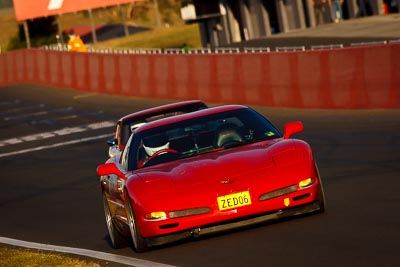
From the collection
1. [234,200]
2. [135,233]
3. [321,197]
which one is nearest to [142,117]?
[135,233]

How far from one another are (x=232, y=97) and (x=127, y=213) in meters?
24.3

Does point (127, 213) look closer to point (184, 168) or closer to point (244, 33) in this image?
point (184, 168)

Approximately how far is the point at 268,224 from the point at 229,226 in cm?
70

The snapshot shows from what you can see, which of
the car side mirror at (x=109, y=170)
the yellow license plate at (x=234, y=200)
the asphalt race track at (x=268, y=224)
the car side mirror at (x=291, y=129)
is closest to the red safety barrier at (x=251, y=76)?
the asphalt race track at (x=268, y=224)

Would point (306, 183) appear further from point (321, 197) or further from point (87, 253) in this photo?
point (87, 253)

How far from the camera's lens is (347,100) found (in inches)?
1099

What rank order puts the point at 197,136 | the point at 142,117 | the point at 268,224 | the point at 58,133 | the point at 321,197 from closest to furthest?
the point at 321,197
the point at 268,224
the point at 197,136
the point at 142,117
the point at 58,133

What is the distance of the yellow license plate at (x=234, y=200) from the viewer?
1070 centimetres

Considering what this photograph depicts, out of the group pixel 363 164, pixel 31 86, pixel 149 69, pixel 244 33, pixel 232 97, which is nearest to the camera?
pixel 363 164

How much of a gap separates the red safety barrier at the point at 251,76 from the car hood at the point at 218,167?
1467 cm

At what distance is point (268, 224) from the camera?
37.3ft

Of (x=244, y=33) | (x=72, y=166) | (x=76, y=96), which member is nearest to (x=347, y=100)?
(x=72, y=166)

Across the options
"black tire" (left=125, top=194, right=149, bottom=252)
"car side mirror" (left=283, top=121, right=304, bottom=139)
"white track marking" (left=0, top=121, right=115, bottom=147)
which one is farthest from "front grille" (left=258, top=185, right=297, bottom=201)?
"white track marking" (left=0, top=121, right=115, bottom=147)

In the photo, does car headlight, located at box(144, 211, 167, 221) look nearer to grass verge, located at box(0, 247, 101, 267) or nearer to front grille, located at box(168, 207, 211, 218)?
front grille, located at box(168, 207, 211, 218)
